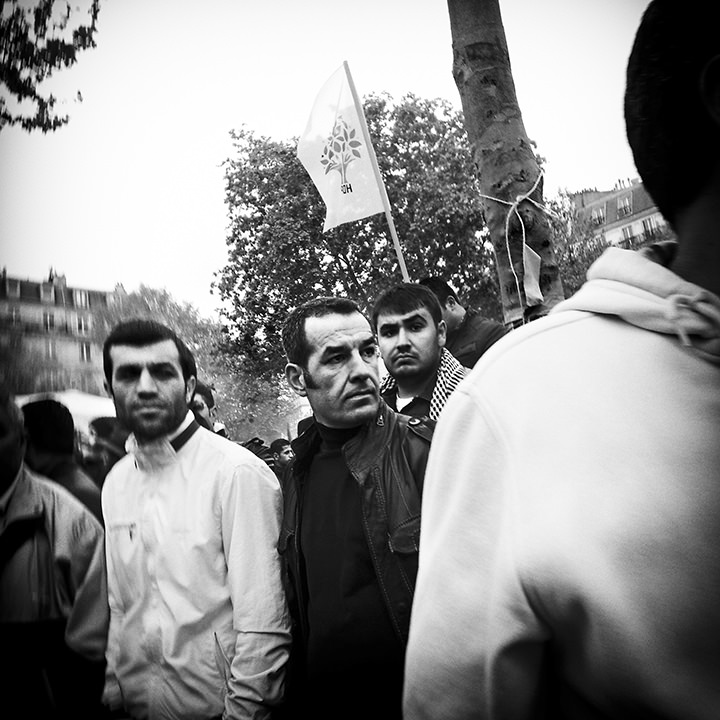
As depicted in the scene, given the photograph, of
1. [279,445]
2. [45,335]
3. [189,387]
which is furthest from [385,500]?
[279,445]

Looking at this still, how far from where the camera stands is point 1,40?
2.26 metres

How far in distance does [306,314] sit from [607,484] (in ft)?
5.59

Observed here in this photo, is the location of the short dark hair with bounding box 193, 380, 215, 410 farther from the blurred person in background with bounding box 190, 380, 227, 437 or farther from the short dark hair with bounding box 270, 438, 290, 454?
the short dark hair with bounding box 270, 438, 290, 454

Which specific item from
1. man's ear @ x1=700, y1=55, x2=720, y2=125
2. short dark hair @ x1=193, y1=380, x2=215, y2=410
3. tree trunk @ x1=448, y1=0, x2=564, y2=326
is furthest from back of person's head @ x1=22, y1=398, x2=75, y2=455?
man's ear @ x1=700, y1=55, x2=720, y2=125

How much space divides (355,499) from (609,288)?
1.24 m

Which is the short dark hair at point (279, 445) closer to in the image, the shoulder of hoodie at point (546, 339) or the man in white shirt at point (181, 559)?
the man in white shirt at point (181, 559)

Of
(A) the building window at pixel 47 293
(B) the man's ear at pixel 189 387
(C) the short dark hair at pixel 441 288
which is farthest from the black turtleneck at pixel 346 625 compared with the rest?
(C) the short dark hair at pixel 441 288

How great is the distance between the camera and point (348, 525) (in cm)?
175

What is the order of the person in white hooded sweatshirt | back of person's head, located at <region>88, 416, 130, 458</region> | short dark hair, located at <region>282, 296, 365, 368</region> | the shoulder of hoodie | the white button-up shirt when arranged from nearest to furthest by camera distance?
the person in white hooded sweatshirt < the shoulder of hoodie < the white button-up shirt < short dark hair, located at <region>282, 296, 365, 368</region> < back of person's head, located at <region>88, 416, 130, 458</region>

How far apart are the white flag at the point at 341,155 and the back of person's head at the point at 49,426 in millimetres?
2311

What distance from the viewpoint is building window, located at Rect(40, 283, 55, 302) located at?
270 centimetres

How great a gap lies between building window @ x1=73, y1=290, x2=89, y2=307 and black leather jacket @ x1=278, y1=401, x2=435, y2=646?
7.32ft

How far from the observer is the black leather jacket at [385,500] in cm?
162

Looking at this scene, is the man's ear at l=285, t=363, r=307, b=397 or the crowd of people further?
the man's ear at l=285, t=363, r=307, b=397
